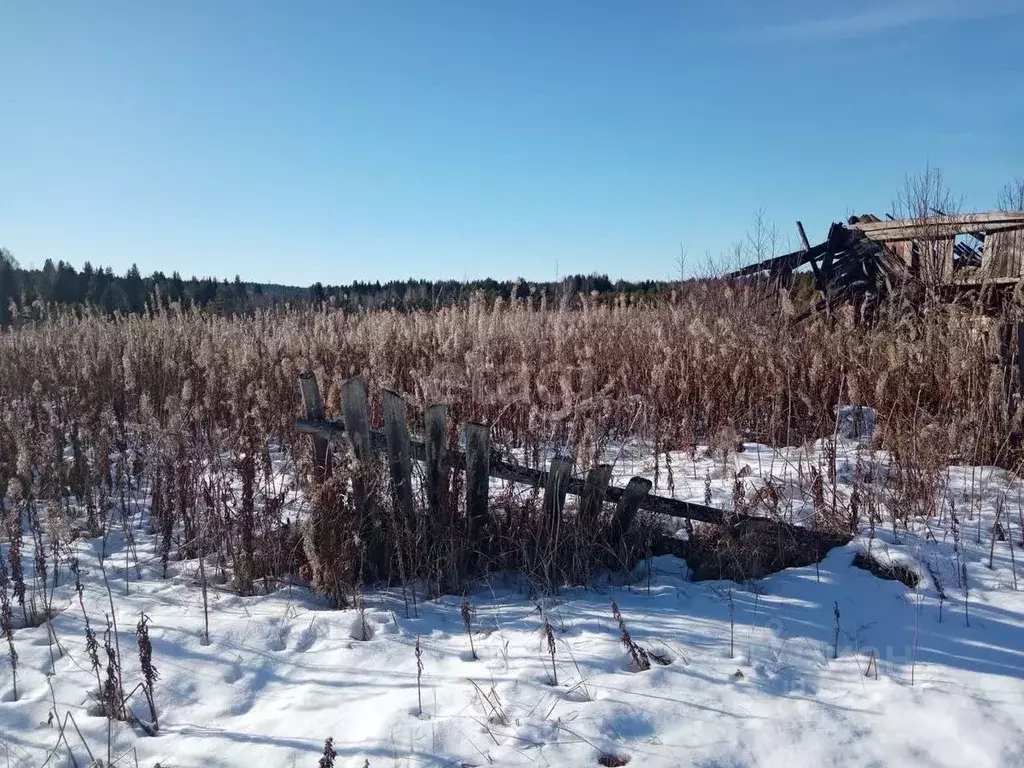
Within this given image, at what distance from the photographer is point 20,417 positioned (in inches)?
229

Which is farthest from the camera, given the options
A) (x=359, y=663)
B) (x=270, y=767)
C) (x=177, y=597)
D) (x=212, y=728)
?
(x=177, y=597)

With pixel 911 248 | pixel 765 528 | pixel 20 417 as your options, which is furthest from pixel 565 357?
pixel 911 248

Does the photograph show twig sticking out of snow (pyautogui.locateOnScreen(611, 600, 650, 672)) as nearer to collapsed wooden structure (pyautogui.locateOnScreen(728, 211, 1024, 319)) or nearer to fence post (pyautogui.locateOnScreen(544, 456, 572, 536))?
fence post (pyautogui.locateOnScreen(544, 456, 572, 536))

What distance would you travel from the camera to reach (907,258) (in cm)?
1064

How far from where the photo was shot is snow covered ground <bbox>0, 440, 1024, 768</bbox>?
7.64ft

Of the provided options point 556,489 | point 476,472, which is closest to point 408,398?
point 476,472

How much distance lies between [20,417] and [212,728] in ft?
15.0

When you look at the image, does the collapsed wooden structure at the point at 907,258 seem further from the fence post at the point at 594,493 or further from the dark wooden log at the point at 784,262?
the fence post at the point at 594,493

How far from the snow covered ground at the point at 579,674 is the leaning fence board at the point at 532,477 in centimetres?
34

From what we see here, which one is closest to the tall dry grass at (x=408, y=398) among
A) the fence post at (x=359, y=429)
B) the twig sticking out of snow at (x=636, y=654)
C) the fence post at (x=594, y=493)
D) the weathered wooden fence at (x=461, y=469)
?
the fence post at (x=359, y=429)

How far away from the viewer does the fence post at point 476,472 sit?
3553mm

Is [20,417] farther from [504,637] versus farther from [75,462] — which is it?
[504,637]

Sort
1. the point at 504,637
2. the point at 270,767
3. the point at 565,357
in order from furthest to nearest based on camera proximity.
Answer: the point at 565,357 → the point at 504,637 → the point at 270,767

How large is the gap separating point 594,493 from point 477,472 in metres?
0.62
